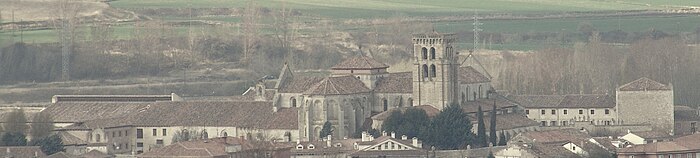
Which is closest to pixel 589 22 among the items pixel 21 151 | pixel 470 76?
pixel 470 76

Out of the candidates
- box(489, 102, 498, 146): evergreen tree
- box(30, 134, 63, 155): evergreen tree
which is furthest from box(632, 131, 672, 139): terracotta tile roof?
box(30, 134, 63, 155): evergreen tree

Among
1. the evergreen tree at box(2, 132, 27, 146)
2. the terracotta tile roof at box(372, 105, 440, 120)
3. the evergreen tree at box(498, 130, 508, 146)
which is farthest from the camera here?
the terracotta tile roof at box(372, 105, 440, 120)

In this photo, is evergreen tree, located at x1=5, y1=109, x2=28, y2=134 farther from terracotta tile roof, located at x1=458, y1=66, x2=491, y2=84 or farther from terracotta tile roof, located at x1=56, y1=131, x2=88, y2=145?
terracotta tile roof, located at x1=458, y1=66, x2=491, y2=84

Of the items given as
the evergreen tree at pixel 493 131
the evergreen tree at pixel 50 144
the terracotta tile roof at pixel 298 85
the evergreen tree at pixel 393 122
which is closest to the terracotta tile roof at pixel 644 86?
the evergreen tree at pixel 493 131

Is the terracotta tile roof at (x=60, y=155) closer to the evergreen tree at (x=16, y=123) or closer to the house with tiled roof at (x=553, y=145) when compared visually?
the evergreen tree at (x=16, y=123)

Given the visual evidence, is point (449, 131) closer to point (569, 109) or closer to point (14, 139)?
point (569, 109)
